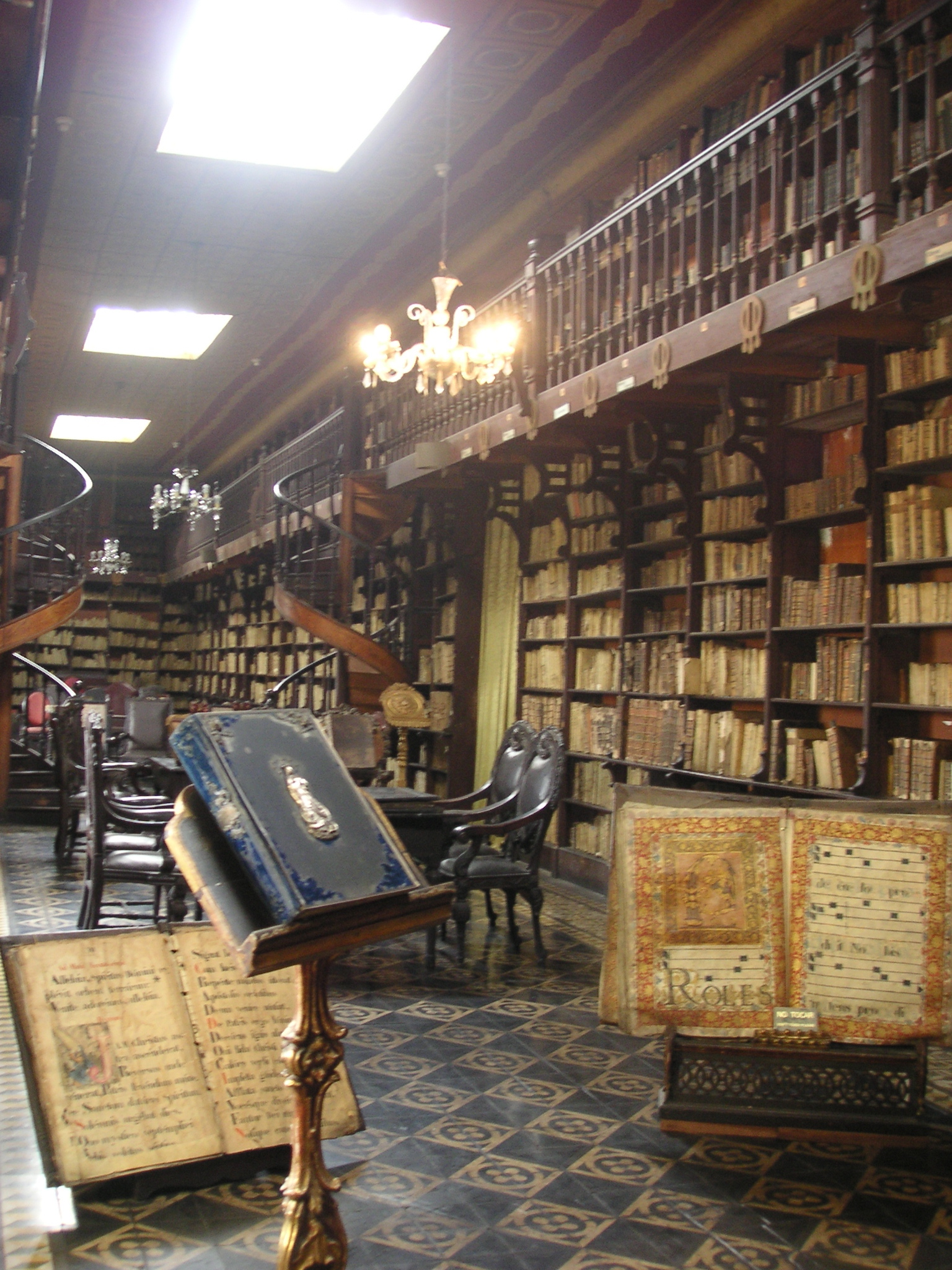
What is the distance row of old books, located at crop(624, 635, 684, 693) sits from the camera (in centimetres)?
716

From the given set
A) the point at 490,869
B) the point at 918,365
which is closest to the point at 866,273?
the point at 918,365

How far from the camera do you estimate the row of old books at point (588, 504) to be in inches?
319

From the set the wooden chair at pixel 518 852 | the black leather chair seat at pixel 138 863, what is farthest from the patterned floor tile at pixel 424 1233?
the black leather chair seat at pixel 138 863

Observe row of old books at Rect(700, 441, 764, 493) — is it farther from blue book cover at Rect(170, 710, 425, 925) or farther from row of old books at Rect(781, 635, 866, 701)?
blue book cover at Rect(170, 710, 425, 925)

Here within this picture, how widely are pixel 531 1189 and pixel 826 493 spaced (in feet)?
A: 12.7

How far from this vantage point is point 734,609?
6.57 m

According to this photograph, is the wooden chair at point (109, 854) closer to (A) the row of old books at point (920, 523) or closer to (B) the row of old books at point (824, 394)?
(A) the row of old books at point (920, 523)

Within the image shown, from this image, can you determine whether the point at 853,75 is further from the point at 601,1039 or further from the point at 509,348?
the point at 601,1039

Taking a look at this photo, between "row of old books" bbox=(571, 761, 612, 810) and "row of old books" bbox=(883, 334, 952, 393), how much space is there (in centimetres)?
336

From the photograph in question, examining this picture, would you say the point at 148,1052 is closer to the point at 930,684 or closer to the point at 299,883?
the point at 299,883

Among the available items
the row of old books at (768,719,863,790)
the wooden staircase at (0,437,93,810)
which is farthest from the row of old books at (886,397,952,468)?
the wooden staircase at (0,437,93,810)

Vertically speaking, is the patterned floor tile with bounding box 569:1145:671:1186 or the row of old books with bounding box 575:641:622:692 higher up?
the row of old books with bounding box 575:641:622:692

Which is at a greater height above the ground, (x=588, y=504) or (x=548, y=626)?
(x=588, y=504)

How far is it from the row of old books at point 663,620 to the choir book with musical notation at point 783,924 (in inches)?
143
